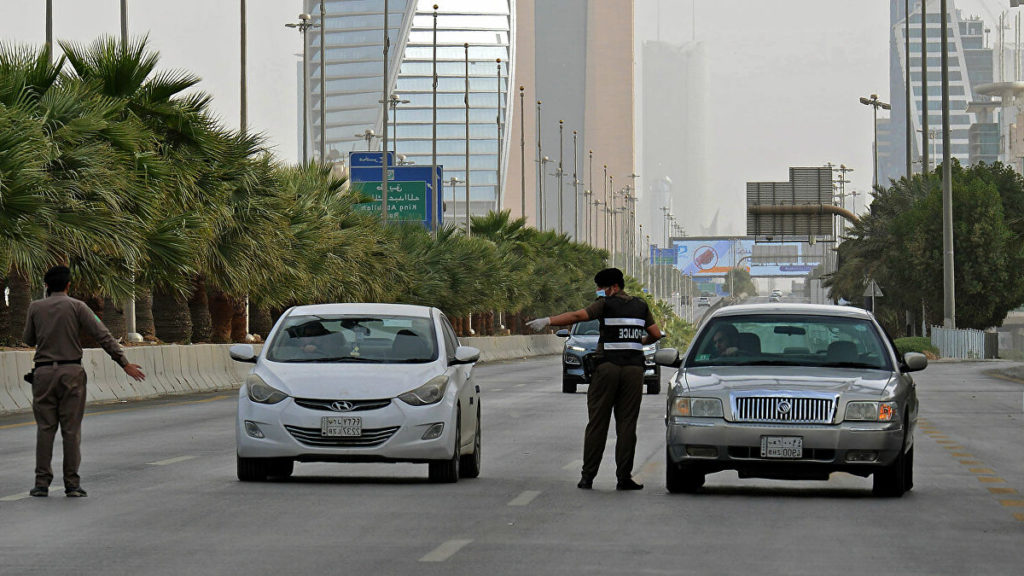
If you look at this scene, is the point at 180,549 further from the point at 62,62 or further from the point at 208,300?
the point at 208,300

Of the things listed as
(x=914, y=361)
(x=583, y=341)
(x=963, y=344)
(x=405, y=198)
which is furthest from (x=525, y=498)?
(x=405, y=198)

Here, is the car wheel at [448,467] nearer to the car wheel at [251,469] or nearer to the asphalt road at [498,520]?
the asphalt road at [498,520]

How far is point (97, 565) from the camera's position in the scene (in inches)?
407

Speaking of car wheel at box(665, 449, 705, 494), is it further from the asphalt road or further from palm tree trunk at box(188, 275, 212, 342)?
palm tree trunk at box(188, 275, 212, 342)

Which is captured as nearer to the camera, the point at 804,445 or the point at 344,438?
the point at 804,445

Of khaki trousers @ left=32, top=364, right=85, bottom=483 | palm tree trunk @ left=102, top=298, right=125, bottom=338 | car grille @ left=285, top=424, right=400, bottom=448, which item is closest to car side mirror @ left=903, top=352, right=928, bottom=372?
car grille @ left=285, top=424, right=400, bottom=448

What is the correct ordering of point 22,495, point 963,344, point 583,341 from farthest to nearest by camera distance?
1. point 963,344
2. point 583,341
3. point 22,495

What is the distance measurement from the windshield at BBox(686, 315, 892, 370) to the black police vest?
0.64 m

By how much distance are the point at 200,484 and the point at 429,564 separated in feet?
18.7

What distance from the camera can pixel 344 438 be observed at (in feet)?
50.5

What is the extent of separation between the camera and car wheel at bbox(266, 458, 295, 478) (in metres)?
16.1

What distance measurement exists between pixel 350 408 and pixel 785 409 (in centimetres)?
356

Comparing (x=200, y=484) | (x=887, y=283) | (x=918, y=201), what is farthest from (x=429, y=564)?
(x=887, y=283)

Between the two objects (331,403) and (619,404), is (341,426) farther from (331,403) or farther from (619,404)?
(619,404)
